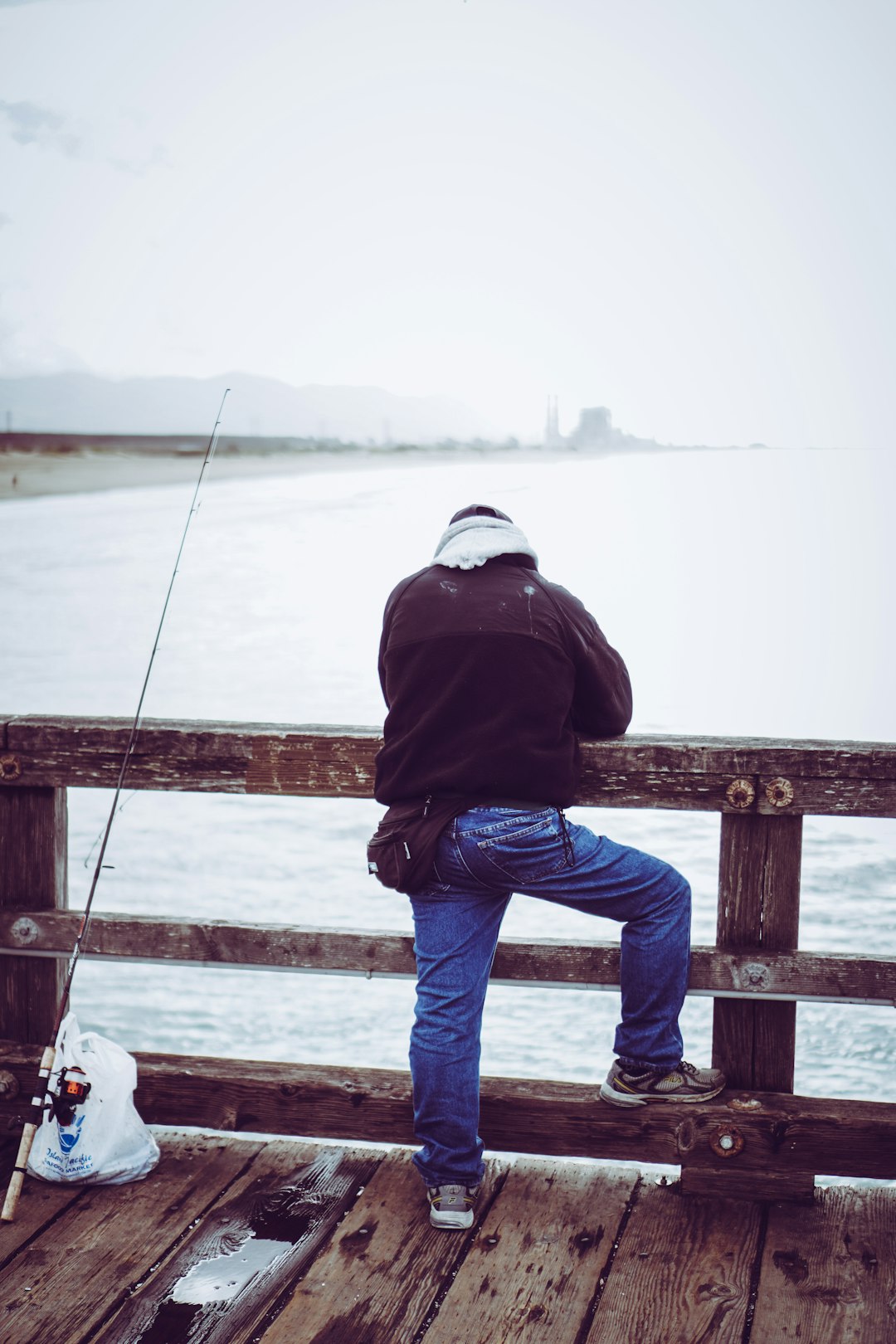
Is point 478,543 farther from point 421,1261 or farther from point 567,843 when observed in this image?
point 421,1261

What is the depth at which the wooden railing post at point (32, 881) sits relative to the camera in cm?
253

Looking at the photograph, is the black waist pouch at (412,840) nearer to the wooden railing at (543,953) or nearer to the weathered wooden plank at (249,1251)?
the wooden railing at (543,953)

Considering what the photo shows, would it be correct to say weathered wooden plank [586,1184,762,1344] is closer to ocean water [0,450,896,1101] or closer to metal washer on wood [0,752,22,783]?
metal washer on wood [0,752,22,783]

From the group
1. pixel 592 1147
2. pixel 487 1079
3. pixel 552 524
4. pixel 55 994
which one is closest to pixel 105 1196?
pixel 55 994

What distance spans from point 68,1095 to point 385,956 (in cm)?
64

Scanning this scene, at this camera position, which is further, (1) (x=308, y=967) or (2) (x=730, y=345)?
(2) (x=730, y=345)

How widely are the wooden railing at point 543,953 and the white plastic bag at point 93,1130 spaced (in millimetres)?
130

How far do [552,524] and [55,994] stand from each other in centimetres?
3195

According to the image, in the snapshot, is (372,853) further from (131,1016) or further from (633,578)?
(633,578)

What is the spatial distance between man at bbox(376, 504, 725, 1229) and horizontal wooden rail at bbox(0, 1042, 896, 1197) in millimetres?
113

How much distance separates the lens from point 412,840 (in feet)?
6.89

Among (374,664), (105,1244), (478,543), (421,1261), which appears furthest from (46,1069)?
(374,664)

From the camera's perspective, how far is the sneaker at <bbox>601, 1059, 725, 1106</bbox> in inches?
91.2

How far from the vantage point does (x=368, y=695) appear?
851 inches
